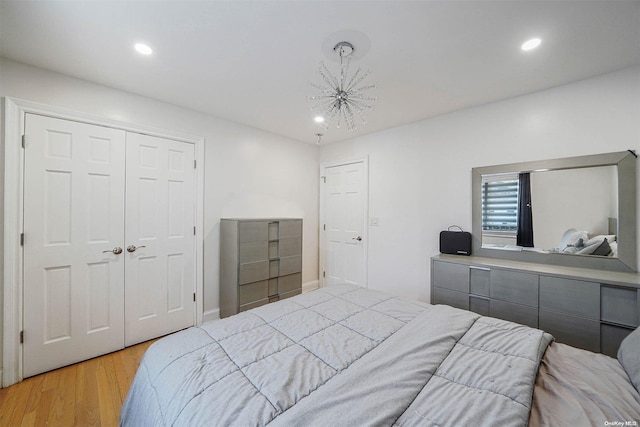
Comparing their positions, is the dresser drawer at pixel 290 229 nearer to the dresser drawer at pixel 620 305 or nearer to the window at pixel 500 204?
the window at pixel 500 204

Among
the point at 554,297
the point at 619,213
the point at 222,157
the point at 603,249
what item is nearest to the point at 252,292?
the point at 222,157

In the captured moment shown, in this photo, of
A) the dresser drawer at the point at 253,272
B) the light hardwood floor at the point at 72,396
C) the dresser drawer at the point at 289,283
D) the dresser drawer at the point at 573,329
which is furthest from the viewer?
the dresser drawer at the point at 289,283

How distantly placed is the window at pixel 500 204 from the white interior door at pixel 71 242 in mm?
3672

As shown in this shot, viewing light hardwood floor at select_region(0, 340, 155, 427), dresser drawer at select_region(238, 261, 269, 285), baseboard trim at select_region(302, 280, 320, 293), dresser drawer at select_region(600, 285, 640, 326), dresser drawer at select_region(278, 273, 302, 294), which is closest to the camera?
light hardwood floor at select_region(0, 340, 155, 427)

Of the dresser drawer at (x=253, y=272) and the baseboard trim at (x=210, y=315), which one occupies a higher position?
the dresser drawer at (x=253, y=272)

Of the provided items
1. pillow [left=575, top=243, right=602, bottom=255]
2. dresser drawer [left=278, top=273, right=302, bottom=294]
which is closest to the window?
pillow [left=575, top=243, right=602, bottom=255]

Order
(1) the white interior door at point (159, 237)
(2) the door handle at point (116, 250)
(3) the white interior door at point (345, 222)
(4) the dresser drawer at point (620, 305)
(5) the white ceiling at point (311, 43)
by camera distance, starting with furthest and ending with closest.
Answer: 1. (3) the white interior door at point (345, 222)
2. (1) the white interior door at point (159, 237)
3. (2) the door handle at point (116, 250)
4. (4) the dresser drawer at point (620, 305)
5. (5) the white ceiling at point (311, 43)

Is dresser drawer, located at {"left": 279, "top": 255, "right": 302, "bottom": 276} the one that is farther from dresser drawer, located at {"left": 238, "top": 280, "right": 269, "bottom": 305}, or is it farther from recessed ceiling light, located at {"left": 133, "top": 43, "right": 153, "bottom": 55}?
recessed ceiling light, located at {"left": 133, "top": 43, "right": 153, "bottom": 55}

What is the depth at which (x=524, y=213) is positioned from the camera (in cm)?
248

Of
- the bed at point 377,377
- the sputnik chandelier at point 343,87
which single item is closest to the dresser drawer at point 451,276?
the bed at point 377,377

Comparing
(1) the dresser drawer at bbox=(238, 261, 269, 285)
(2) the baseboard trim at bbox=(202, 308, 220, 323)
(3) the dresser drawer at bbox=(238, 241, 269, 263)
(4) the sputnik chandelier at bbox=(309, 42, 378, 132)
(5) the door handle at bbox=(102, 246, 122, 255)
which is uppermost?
(4) the sputnik chandelier at bbox=(309, 42, 378, 132)

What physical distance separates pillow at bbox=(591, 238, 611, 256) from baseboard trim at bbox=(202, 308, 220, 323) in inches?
151

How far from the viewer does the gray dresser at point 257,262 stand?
2.84 m

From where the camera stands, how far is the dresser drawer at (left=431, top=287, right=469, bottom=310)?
7.95 feet
